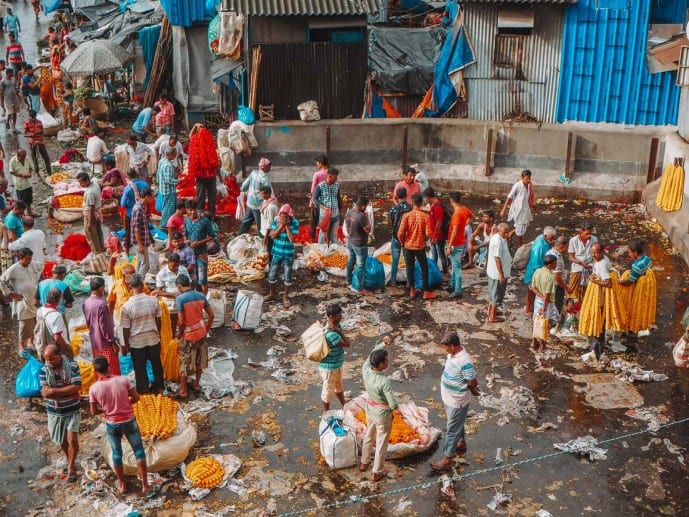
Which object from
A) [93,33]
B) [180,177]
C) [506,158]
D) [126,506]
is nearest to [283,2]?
[180,177]

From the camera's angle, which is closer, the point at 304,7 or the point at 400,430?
the point at 400,430

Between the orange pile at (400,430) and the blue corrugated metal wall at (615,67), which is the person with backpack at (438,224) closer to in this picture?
the orange pile at (400,430)

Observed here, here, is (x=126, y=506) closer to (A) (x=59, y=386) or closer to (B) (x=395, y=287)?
(A) (x=59, y=386)

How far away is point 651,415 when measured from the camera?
30.4ft

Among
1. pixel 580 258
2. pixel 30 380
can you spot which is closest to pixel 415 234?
pixel 580 258

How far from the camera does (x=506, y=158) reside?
1747 centimetres

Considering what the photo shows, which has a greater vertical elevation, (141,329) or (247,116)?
(247,116)

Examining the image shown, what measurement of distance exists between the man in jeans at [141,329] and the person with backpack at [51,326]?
2.07 feet

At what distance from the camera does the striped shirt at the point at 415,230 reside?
11.8 meters

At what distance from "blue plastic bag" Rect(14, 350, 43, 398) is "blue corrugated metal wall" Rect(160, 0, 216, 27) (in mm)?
13083

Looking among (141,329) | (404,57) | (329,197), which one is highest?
(404,57)

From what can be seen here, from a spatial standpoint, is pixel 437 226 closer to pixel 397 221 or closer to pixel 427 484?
pixel 397 221

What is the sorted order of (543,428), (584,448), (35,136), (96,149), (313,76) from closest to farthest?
(584,448) < (543,428) < (96,149) < (313,76) < (35,136)

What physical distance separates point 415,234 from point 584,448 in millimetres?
4271
